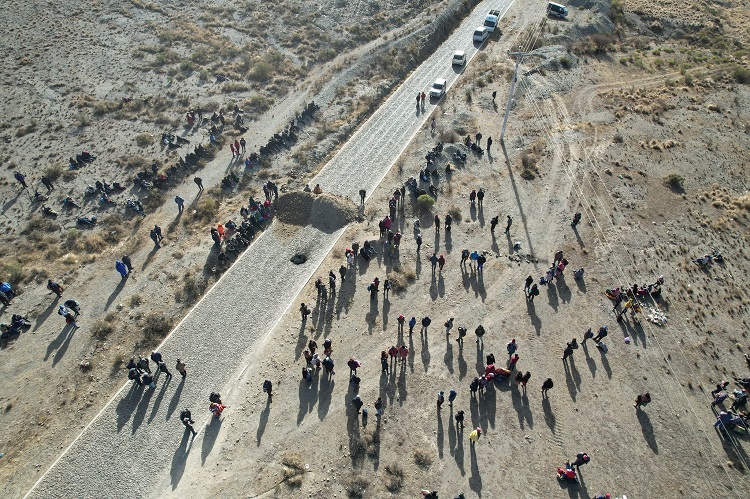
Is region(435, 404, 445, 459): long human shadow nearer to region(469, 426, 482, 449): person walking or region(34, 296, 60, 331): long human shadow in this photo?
region(469, 426, 482, 449): person walking

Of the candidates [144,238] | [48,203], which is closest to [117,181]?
[48,203]

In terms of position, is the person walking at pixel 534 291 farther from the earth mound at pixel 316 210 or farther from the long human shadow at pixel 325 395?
the earth mound at pixel 316 210

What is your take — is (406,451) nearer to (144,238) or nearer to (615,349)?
(615,349)

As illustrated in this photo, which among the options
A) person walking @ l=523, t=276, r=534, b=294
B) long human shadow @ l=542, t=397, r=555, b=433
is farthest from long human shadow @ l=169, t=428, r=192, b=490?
person walking @ l=523, t=276, r=534, b=294

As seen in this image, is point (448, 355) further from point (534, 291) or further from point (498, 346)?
point (534, 291)

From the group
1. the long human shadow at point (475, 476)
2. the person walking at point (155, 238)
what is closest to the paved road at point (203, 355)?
the person walking at point (155, 238)

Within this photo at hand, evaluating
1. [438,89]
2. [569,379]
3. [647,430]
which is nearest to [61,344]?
[569,379]
